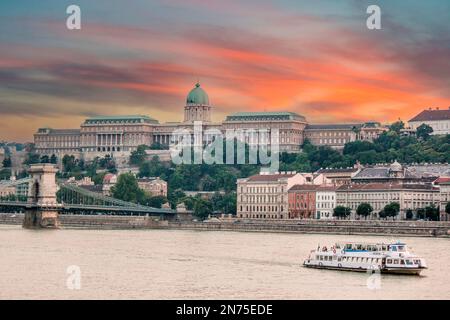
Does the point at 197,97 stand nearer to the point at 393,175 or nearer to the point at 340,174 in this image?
the point at 340,174

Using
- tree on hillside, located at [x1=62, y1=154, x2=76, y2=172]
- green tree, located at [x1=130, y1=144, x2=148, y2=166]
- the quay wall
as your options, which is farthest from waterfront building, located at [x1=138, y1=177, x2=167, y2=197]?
tree on hillside, located at [x1=62, y1=154, x2=76, y2=172]

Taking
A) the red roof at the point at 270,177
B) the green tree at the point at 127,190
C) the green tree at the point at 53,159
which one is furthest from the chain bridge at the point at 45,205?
the green tree at the point at 53,159

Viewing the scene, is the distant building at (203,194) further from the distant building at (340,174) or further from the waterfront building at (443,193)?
the waterfront building at (443,193)

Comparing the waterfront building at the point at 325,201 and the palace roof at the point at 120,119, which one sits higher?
the palace roof at the point at 120,119

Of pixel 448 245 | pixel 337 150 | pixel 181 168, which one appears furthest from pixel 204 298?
pixel 337 150

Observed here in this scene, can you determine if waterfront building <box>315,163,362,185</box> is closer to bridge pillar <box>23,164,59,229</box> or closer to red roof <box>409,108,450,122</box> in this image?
bridge pillar <box>23,164,59,229</box>

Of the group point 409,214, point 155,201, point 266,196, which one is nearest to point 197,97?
point 155,201

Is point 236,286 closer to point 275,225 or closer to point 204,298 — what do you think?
point 204,298
